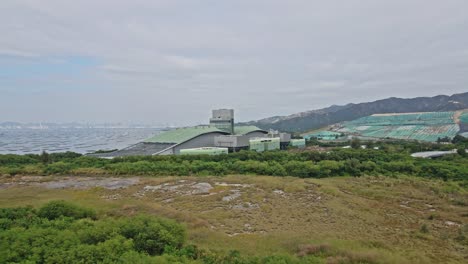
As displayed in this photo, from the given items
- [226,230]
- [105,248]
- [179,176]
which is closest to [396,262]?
[226,230]

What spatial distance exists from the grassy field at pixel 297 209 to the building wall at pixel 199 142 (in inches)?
621

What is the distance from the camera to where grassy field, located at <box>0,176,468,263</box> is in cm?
1190

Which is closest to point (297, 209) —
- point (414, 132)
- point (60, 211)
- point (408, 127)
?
point (60, 211)

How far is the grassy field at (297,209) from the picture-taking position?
11.9m

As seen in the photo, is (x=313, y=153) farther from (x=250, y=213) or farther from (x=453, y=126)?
(x=453, y=126)

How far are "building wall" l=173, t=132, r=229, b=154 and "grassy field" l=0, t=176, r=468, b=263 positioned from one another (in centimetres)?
1579

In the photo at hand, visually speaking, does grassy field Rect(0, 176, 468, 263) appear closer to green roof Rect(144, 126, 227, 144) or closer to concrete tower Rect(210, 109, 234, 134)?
green roof Rect(144, 126, 227, 144)

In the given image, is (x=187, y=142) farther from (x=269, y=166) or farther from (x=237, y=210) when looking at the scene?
(x=237, y=210)

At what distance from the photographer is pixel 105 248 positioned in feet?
29.5

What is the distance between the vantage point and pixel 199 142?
45531mm

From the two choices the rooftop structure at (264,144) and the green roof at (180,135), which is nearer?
the green roof at (180,135)

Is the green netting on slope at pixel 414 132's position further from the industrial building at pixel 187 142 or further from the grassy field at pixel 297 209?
the grassy field at pixel 297 209

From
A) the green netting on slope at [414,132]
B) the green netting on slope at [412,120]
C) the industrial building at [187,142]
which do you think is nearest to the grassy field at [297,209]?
the industrial building at [187,142]

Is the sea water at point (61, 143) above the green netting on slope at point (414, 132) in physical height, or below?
below
